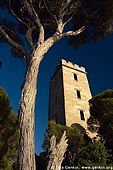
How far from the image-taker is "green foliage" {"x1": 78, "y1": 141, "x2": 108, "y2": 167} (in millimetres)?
11100

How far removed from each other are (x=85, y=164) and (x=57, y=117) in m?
11.4

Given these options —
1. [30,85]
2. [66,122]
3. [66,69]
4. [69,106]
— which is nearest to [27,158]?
[30,85]

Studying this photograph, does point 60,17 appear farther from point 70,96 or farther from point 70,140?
point 70,96

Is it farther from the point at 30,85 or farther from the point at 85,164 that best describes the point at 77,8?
the point at 85,164

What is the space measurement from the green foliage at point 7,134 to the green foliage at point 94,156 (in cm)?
358

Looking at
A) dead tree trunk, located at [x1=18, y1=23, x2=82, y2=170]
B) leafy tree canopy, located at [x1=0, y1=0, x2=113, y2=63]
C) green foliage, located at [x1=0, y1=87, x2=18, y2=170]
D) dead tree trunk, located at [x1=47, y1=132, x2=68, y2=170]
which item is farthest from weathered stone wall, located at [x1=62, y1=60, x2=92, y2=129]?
dead tree trunk, located at [x1=47, y1=132, x2=68, y2=170]

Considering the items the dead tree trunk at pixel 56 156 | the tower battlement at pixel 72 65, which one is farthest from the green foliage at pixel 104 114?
the dead tree trunk at pixel 56 156

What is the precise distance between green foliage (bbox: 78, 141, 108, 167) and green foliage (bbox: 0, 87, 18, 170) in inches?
141

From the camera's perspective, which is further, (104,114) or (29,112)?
(104,114)

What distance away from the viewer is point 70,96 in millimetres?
22938

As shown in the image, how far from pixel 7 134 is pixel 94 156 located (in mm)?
4770

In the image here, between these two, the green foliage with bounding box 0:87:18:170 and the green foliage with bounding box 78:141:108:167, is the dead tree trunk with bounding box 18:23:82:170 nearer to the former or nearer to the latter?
the green foliage with bounding box 0:87:18:170

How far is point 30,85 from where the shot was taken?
5.65m

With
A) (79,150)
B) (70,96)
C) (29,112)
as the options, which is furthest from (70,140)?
(29,112)
